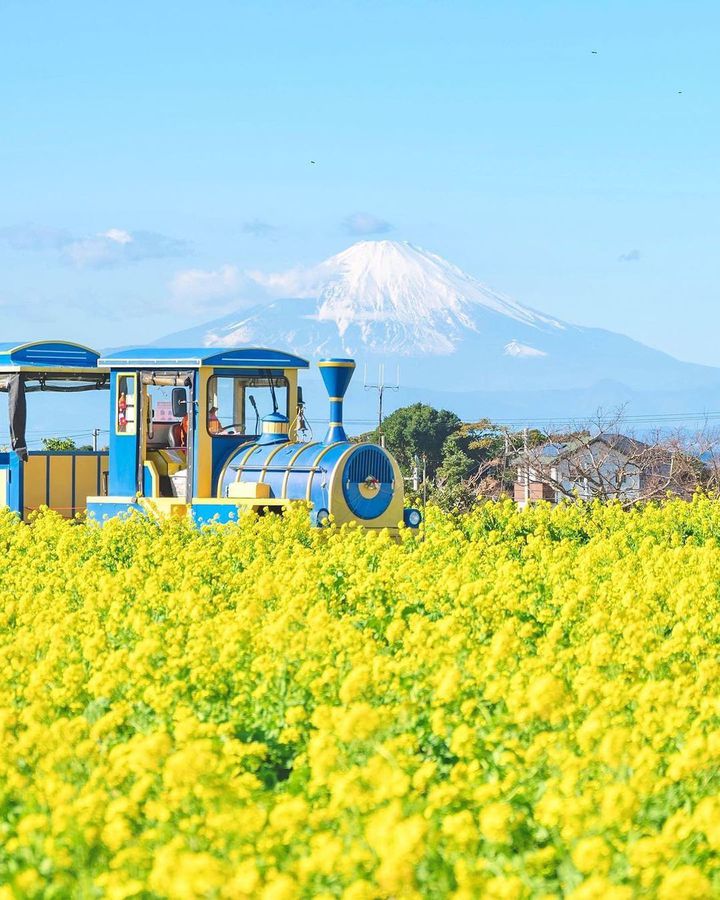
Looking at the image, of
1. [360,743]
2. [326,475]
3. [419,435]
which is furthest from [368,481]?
[419,435]

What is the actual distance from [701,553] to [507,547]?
80.3 inches

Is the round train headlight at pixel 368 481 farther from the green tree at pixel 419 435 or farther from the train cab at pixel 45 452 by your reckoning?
the green tree at pixel 419 435

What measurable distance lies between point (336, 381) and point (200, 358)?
1.79 meters

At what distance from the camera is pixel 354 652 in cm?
760

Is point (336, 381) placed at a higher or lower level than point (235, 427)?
higher

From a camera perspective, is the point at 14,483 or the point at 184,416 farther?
the point at 14,483

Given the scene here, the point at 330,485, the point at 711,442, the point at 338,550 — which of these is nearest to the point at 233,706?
the point at 338,550

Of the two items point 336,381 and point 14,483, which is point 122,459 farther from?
point 336,381

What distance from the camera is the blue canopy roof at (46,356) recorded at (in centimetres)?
1962

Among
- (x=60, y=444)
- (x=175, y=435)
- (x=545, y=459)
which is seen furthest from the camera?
(x=545, y=459)

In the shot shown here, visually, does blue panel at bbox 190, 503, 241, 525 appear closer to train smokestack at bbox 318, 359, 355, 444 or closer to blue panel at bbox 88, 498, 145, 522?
blue panel at bbox 88, 498, 145, 522

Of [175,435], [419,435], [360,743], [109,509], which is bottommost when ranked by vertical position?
[360,743]

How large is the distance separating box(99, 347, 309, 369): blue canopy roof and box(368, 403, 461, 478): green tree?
120 ft

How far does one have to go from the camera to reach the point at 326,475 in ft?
56.3
